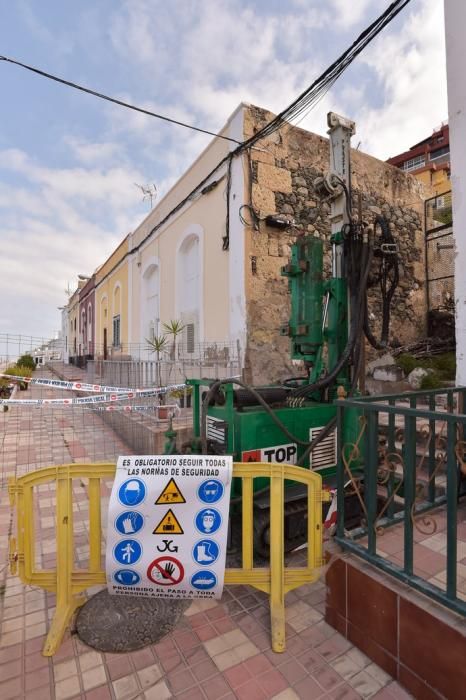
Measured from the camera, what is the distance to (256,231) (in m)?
7.19

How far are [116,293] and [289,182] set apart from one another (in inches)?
498

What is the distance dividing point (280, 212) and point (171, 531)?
22.3 feet

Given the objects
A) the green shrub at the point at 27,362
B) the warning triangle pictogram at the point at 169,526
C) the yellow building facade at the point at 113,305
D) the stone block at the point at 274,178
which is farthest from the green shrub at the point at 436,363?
the green shrub at the point at 27,362

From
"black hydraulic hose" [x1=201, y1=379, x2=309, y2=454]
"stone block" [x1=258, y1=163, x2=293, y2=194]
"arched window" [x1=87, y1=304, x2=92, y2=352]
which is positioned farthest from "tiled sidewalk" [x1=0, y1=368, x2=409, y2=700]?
"arched window" [x1=87, y1=304, x2=92, y2=352]

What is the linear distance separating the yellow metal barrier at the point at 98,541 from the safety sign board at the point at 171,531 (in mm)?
148

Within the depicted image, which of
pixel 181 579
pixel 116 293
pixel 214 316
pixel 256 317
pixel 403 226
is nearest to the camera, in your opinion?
pixel 181 579

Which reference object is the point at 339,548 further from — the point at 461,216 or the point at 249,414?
the point at 461,216

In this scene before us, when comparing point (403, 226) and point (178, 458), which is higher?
point (403, 226)

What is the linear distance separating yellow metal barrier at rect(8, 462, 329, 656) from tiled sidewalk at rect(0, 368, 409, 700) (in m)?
0.19

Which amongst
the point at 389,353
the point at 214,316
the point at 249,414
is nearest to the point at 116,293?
the point at 214,316

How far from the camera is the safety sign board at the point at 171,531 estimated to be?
1.99 meters

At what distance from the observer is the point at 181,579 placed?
1.98 metres

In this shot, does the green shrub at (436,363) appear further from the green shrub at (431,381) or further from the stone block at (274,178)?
the stone block at (274,178)

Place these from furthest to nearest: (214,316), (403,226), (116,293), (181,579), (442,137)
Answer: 1. (442,137)
2. (116,293)
3. (403,226)
4. (214,316)
5. (181,579)
